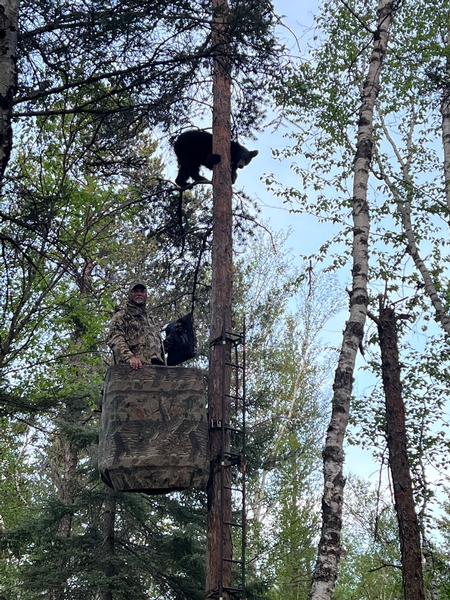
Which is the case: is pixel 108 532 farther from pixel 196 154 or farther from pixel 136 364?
pixel 136 364

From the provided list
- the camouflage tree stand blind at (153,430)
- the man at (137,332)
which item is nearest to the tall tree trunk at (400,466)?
the camouflage tree stand blind at (153,430)

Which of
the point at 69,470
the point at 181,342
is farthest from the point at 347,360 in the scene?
the point at 69,470

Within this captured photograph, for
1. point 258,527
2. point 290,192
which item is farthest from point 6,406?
point 258,527

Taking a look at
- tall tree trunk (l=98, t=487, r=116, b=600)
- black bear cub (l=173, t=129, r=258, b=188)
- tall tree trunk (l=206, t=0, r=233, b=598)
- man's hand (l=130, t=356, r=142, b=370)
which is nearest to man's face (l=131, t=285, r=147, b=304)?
man's hand (l=130, t=356, r=142, b=370)

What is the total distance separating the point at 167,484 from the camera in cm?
563

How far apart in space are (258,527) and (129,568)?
17.8 ft

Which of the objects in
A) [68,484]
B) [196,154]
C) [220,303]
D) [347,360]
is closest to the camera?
[347,360]

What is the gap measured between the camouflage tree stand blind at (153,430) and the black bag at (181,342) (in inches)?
34.2

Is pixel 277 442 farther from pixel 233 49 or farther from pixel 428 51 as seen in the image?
pixel 233 49

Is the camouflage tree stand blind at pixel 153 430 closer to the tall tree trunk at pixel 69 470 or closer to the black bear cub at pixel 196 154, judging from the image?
the black bear cub at pixel 196 154

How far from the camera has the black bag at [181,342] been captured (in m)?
6.83

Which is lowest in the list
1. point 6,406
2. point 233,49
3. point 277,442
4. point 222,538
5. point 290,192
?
point 222,538

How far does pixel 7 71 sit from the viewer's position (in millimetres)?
4012

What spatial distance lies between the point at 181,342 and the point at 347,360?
5.65ft
